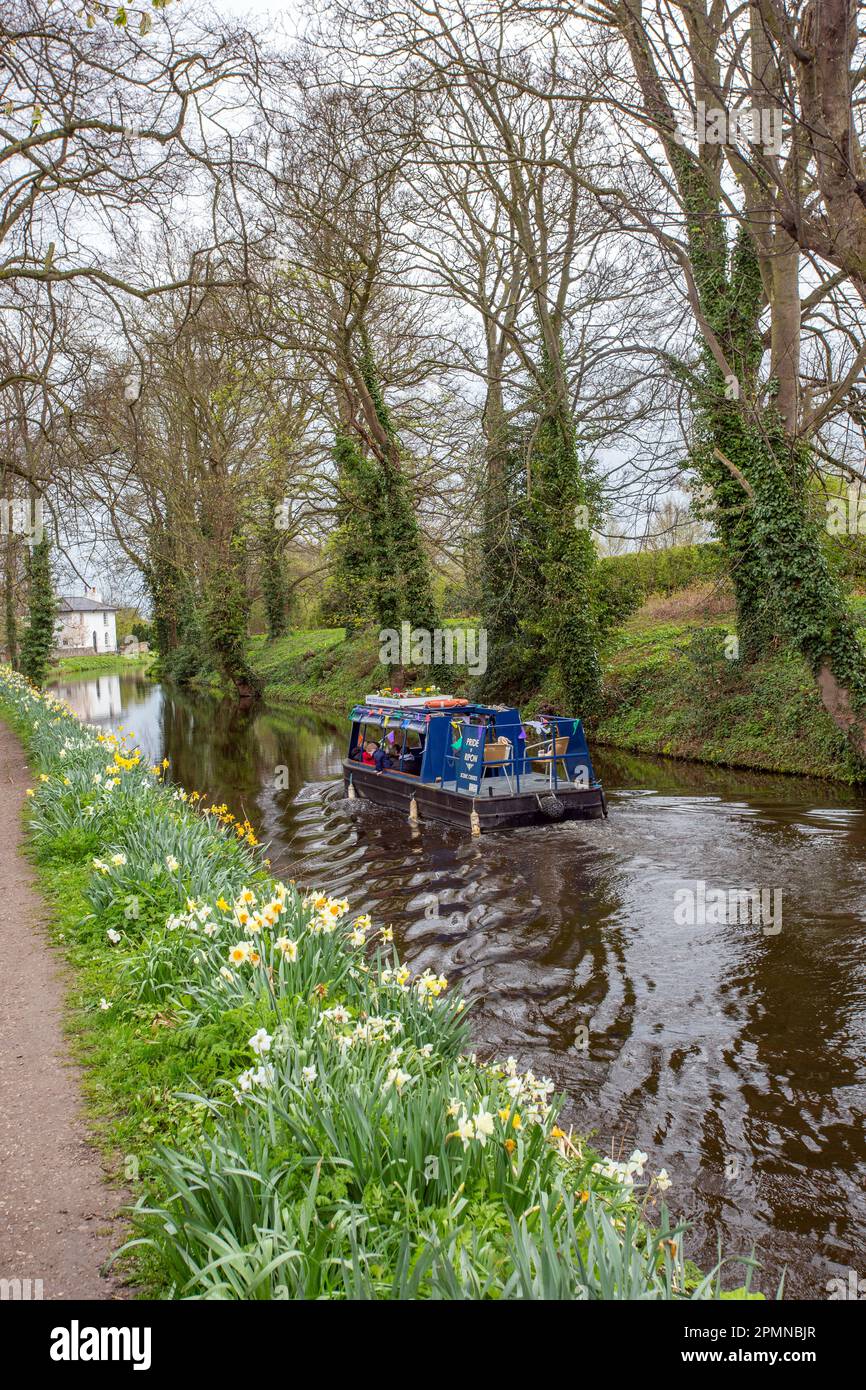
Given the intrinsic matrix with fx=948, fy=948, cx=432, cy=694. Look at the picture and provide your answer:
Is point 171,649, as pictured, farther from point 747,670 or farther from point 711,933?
point 711,933

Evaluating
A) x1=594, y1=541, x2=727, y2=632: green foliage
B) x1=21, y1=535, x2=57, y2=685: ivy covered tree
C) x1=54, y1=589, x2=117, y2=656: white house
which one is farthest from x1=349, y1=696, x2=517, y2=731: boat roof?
x1=54, y1=589, x2=117, y2=656: white house

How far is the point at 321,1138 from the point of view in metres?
3.36

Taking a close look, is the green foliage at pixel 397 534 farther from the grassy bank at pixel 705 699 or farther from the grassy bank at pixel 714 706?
the grassy bank at pixel 714 706

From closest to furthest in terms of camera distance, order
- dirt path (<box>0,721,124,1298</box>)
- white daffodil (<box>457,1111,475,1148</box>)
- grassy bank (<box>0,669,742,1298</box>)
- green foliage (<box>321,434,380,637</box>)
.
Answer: grassy bank (<box>0,669,742,1298</box>), white daffodil (<box>457,1111,475,1148</box>), dirt path (<box>0,721,124,1298</box>), green foliage (<box>321,434,380,637</box>)

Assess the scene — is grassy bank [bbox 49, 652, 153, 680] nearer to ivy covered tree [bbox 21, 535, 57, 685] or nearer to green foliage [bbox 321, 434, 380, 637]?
ivy covered tree [bbox 21, 535, 57, 685]

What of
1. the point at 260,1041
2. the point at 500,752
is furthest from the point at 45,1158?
the point at 500,752

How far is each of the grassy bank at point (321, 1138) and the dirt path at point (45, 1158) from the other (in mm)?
128

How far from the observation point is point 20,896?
7695 mm

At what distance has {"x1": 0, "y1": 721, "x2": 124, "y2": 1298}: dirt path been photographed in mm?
3195

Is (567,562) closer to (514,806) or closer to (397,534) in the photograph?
(397,534)

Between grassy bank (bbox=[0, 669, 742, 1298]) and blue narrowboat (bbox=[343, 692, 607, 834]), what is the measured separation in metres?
7.50

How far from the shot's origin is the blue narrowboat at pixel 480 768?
13.5 m

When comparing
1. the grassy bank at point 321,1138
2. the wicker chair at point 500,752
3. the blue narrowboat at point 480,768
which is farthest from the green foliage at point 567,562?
the grassy bank at point 321,1138

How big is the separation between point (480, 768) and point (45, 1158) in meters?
10.2
